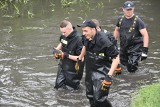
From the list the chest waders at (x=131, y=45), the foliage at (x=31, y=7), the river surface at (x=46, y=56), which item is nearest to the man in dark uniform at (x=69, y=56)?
the river surface at (x=46, y=56)

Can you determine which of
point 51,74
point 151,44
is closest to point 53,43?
point 51,74

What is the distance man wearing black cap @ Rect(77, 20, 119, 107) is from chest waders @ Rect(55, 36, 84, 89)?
4.50 ft

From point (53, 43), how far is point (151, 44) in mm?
3570

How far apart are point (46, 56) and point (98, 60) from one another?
16.7 ft

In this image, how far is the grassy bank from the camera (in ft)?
25.9

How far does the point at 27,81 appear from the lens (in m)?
10.4

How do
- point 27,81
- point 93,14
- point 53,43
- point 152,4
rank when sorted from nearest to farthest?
point 27,81, point 53,43, point 93,14, point 152,4

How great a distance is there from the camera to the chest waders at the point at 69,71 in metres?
9.13

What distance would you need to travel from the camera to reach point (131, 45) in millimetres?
10398

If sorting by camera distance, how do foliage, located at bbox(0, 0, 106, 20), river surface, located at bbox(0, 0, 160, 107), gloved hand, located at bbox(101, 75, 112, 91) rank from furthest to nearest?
foliage, located at bbox(0, 0, 106, 20) → river surface, located at bbox(0, 0, 160, 107) → gloved hand, located at bbox(101, 75, 112, 91)

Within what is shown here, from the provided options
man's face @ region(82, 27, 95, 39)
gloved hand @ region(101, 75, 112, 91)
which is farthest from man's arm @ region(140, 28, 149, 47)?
gloved hand @ region(101, 75, 112, 91)

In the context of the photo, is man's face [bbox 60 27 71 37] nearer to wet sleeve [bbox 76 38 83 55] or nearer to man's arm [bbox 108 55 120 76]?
wet sleeve [bbox 76 38 83 55]

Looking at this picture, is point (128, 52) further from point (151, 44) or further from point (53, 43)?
point (53, 43)

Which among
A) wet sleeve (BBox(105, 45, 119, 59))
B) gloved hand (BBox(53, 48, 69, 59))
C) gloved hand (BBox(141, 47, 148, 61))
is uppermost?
wet sleeve (BBox(105, 45, 119, 59))
